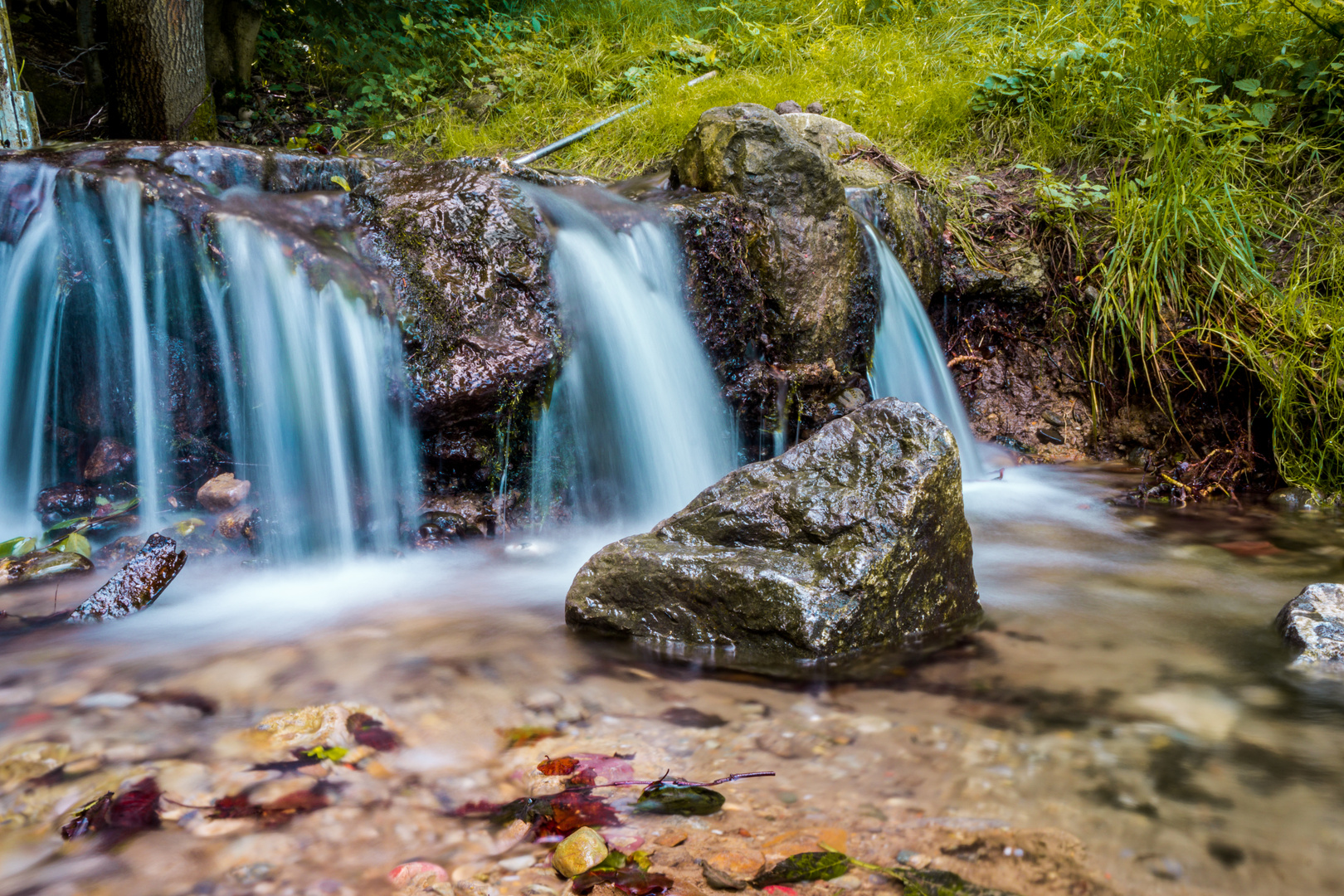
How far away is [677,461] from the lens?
12.4 feet

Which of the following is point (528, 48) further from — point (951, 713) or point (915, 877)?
point (915, 877)

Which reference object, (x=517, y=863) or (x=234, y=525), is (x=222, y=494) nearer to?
(x=234, y=525)

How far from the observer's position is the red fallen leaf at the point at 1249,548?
3.25 meters

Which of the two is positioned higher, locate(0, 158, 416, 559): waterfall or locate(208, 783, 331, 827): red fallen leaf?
locate(0, 158, 416, 559): waterfall

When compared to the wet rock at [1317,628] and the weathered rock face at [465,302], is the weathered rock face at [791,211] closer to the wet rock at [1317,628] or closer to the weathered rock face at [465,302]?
the weathered rock face at [465,302]

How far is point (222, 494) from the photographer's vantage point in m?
3.23

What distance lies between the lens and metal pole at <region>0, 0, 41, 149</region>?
13.8 feet

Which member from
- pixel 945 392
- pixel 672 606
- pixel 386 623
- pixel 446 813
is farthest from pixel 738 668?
pixel 945 392

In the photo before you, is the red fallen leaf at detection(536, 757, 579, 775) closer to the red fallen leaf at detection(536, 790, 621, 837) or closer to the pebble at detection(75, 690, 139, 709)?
Answer: the red fallen leaf at detection(536, 790, 621, 837)

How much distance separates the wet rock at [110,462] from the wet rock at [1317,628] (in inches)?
154

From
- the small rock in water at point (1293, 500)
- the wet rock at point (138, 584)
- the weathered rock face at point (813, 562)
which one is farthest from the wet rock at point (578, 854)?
the small rock in water at point (1293, 500)

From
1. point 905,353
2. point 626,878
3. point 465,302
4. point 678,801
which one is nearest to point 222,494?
point 465,302

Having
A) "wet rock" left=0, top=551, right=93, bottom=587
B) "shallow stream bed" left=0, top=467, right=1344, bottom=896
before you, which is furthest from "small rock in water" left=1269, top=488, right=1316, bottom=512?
"wet rock" left=0, top=551, right=93, bottom=587

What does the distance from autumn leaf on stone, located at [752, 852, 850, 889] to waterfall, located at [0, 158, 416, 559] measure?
231cm
